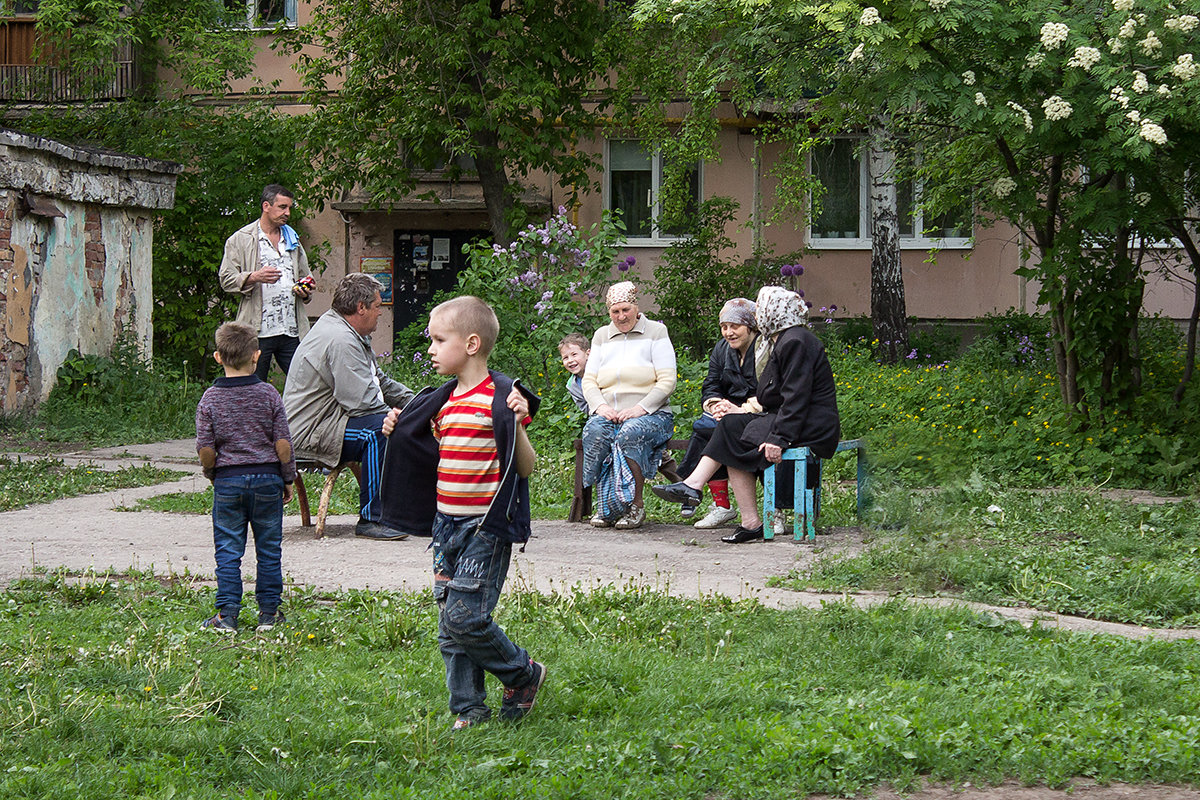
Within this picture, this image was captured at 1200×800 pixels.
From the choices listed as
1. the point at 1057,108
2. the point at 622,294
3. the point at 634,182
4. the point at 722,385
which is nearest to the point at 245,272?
the point at 622,294

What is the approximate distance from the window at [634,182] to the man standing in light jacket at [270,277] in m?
13.2

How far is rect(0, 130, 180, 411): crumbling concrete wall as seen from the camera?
12898mm

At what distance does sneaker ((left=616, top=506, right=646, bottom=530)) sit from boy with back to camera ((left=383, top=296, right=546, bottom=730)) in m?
3.99

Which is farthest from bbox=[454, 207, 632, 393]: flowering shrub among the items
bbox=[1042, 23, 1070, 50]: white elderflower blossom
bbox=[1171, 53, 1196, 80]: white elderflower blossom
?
bbox=[1171, 53, 1196, 80]: white elderflower blossom

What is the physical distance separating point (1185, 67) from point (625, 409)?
13.6ft

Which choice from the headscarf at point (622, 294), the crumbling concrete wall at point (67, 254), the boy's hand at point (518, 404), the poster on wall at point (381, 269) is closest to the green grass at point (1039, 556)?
the headscarf at point (622, 294)

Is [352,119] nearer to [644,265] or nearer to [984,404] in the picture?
[644,265]

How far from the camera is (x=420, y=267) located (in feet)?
76.3

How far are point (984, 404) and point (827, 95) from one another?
10.7 ft

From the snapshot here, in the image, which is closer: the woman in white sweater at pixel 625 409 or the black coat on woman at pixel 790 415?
the black coat on woman at pixel 790 415

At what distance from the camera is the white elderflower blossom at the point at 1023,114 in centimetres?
858

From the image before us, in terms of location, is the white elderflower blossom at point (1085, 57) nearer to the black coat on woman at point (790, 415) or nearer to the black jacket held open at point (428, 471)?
the black coat on woman at point (790, 415)

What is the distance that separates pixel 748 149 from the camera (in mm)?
22125

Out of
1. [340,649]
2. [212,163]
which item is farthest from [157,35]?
[340,649]
